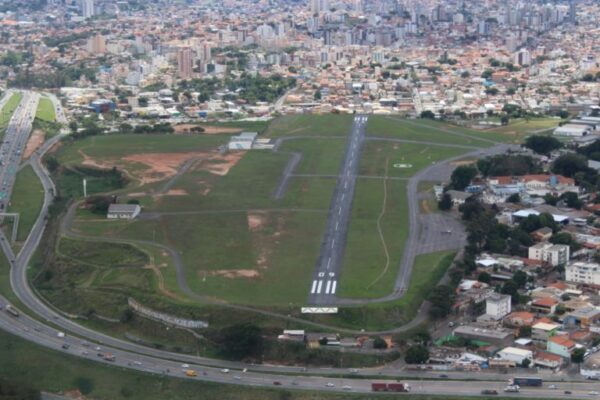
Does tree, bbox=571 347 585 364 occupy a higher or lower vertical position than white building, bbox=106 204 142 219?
higher

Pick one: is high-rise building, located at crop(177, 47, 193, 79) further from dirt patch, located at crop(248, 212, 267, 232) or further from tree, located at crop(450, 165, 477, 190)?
dirt patch, located at crop(248, 212, 267, 232)

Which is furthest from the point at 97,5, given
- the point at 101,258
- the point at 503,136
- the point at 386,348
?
the point at 386,348

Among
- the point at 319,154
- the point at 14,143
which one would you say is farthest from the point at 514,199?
the point at 14,143

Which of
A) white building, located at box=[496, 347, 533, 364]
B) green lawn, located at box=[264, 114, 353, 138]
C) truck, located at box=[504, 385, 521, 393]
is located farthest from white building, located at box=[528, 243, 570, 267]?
green lawn, located at box=[264, 114, 353, 138]

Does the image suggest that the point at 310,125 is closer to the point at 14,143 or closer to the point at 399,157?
the point at 399,157

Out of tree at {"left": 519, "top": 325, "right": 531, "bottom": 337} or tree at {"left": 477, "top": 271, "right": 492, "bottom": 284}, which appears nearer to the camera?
tree at {"left": 519, "top": 325, "right": 531, "bottom": 337}

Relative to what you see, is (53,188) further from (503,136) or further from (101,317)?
(503,136)

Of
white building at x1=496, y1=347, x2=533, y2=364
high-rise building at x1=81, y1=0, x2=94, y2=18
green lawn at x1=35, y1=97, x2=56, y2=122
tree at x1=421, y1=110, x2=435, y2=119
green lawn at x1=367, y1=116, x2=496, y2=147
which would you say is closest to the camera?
white building at x1=496, y1=347, x2=533, y2=364
